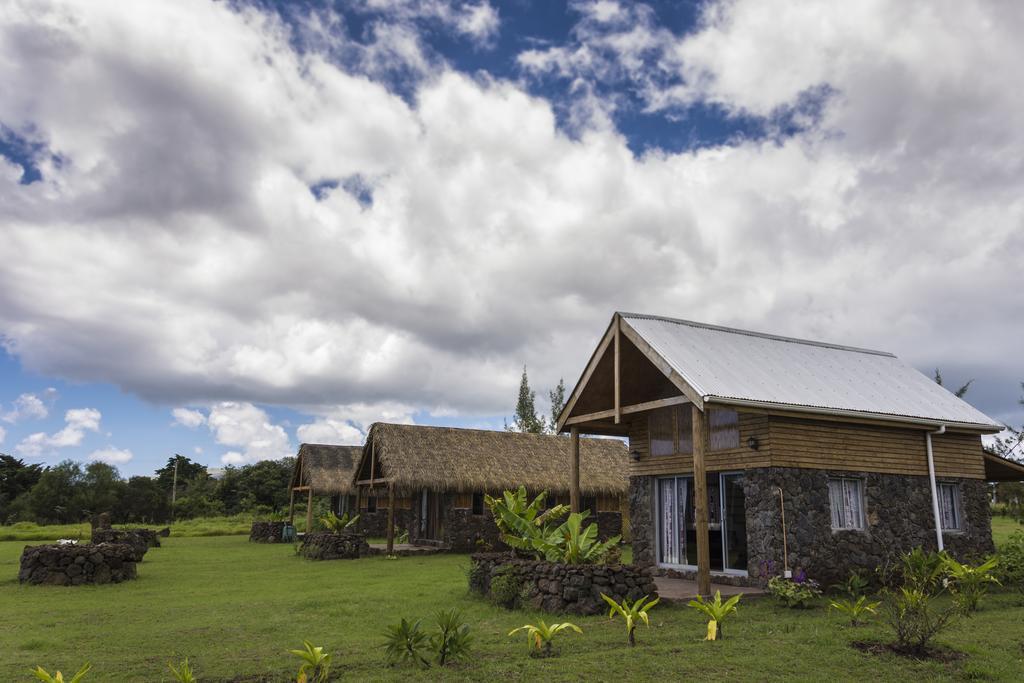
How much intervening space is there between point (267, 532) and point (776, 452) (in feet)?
85.6

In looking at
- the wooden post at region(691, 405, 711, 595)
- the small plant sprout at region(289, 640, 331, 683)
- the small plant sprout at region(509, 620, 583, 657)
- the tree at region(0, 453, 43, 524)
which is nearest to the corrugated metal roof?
the wooden post at region(691, 405, 711, 595)

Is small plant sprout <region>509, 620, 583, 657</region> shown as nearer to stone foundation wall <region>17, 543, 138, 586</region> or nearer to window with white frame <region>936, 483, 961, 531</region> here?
window with white frame <region>936, 483, 961, 531</region>

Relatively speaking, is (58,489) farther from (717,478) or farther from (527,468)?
(717,478)

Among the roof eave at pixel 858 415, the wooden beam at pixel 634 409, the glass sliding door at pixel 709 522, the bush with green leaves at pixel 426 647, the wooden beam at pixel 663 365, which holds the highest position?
the wooden beam at pixel 663 365

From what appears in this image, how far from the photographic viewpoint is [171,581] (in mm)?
17406

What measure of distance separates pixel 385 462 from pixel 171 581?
9.56 meters

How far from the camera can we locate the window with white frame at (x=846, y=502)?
14.5m

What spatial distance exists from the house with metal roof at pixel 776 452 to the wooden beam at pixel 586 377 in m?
0.03

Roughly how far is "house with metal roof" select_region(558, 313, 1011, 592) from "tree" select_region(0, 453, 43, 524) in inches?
2043

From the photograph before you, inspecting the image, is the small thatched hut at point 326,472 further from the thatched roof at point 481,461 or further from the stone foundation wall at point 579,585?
the stone foundation wall at point 579,585

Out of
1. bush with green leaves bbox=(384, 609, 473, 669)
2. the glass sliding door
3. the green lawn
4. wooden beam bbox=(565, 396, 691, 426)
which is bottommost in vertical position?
the green lawn

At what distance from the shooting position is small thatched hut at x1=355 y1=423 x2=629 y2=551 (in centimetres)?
2650

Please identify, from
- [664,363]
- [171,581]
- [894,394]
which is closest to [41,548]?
[171,581]

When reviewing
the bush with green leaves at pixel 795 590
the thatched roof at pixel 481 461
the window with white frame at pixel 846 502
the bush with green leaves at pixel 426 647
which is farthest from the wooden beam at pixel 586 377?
the thatched roof at pixel 481 461
